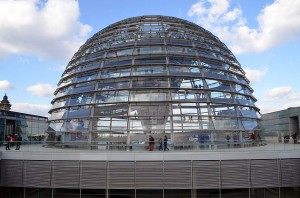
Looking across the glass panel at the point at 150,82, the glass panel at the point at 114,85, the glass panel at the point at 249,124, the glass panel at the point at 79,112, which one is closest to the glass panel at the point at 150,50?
the glass panel at the point at 150,82

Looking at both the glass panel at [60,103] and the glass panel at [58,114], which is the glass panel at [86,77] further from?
the glass panel at [58,114]

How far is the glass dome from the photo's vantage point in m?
18.9

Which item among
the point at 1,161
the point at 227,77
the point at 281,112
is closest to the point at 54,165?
the point at 1,161

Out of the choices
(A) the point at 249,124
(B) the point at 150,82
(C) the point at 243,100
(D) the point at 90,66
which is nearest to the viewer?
(B) the point at 150,82

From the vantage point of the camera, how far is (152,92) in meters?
19.7

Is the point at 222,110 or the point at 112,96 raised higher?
the point at 112,96

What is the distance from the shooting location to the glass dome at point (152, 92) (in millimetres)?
18859

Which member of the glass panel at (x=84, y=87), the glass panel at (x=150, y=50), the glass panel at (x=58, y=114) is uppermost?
the glass panel at (x=150, y=50)

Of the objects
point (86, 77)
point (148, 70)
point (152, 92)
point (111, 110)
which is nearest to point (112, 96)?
point (111, 110)

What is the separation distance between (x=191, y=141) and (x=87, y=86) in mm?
7755

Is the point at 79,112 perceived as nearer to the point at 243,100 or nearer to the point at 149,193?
A: the point at 149,193

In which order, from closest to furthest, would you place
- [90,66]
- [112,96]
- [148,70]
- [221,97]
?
1. [112,96]
2. [221,97]
3. [148,70]
4. [90,66]

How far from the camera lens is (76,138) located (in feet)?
63.3

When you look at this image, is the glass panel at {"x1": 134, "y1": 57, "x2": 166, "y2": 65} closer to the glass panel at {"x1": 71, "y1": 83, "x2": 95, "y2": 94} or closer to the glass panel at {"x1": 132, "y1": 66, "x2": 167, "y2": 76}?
the glass panel at {"x1": 132, "y1": 66, "x2": 167, "y2": 76}
